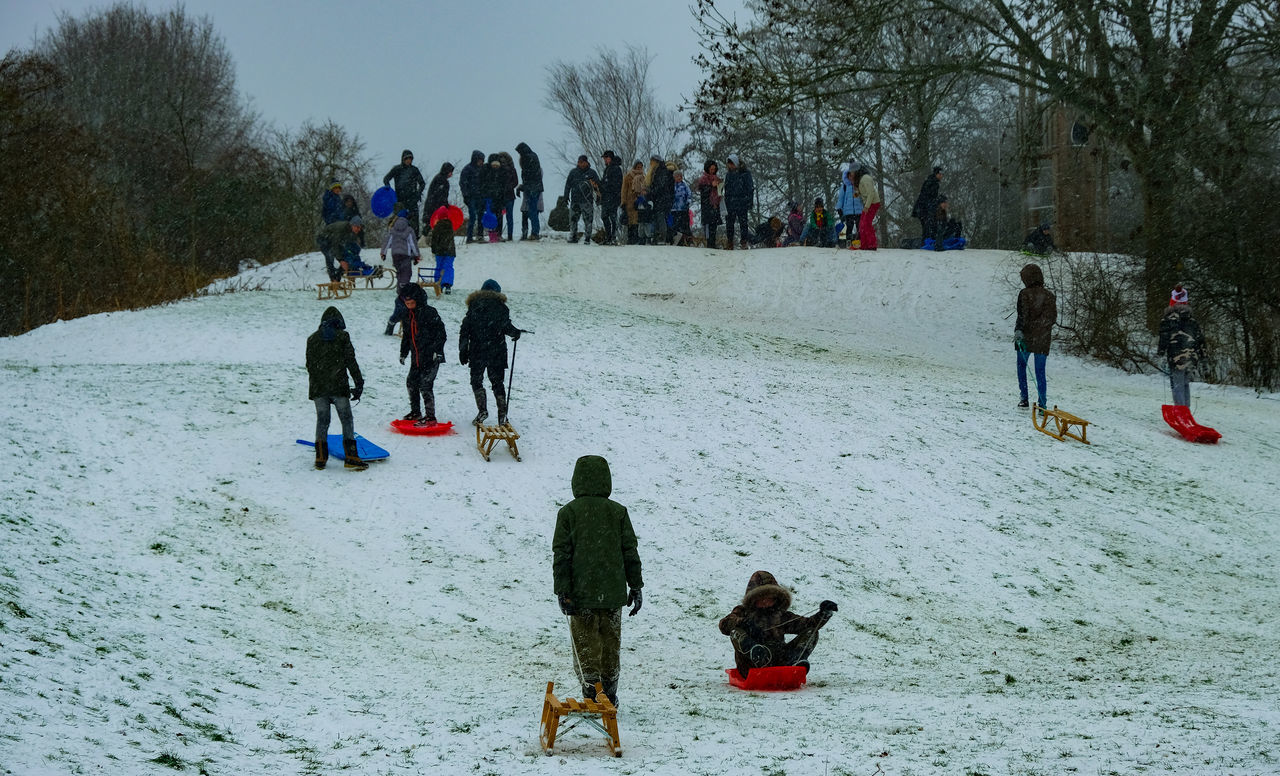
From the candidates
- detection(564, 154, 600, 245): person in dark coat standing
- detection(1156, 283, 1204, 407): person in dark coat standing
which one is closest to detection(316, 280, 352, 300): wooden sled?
detection(564, 154, 600, 245): person in dark coat standing

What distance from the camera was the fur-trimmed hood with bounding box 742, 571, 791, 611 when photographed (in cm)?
784

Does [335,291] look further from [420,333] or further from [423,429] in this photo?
[423,429]

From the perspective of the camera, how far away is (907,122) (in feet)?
130

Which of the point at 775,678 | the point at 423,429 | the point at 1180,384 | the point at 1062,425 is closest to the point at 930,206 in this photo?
the point at 1180,384

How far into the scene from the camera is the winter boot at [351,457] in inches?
486

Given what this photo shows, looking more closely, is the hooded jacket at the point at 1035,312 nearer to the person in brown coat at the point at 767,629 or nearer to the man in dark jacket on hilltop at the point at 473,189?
the person in brown coat at the point at 767,629

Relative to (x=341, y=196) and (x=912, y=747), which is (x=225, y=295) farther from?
(x=912, y=747)

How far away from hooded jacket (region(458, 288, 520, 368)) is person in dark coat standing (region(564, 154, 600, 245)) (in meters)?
14.0

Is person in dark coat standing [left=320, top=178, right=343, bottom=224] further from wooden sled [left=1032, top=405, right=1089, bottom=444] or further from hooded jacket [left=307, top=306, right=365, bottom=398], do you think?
wooden sled [left=1032, top=405, right=1089, bottom=444]

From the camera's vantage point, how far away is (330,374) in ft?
39.8

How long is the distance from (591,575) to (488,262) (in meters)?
20.8

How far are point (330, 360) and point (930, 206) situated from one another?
20.3m

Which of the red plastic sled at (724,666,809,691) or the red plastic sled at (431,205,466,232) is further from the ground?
the red plastic sled at (431,205,466,232)

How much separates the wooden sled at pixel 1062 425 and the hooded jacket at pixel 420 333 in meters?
7.93
